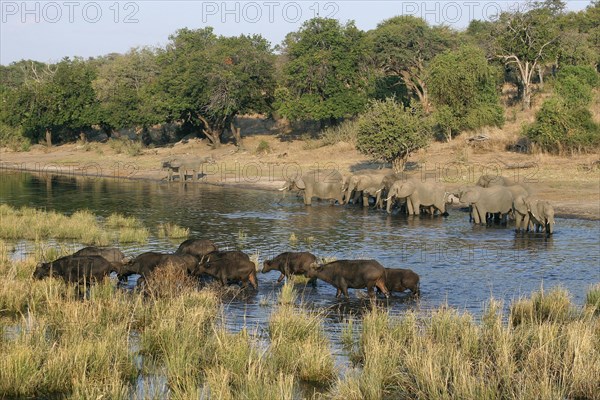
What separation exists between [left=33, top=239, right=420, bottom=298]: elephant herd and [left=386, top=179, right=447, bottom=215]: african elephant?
12.1 m

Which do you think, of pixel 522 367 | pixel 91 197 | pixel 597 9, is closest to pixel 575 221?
pixel 522 367

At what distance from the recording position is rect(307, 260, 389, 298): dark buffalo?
14.0m

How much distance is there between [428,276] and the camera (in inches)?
659

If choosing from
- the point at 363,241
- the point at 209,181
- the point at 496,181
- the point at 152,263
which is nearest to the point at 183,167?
the point at 209,181

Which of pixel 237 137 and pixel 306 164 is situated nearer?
pixel 306 164

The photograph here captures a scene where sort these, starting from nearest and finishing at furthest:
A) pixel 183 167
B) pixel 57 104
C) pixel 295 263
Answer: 1. pixel 295 263
2. pixel 183 167
3. pixel 57 104

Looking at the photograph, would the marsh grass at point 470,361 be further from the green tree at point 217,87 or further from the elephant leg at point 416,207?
the green tree at point 217,87

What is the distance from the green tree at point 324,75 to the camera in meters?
49.7

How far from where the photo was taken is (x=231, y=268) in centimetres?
1499

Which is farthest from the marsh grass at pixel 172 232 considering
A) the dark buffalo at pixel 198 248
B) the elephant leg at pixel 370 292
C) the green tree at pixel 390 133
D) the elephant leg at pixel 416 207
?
the green tree at pixel 390 133

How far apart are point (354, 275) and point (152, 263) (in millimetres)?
3930

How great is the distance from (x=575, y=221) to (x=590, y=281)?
928 cm

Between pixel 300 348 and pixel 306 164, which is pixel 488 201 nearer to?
pixel 300 348

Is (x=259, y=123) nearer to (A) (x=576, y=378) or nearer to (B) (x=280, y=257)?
(B) (x=280, y=257)
